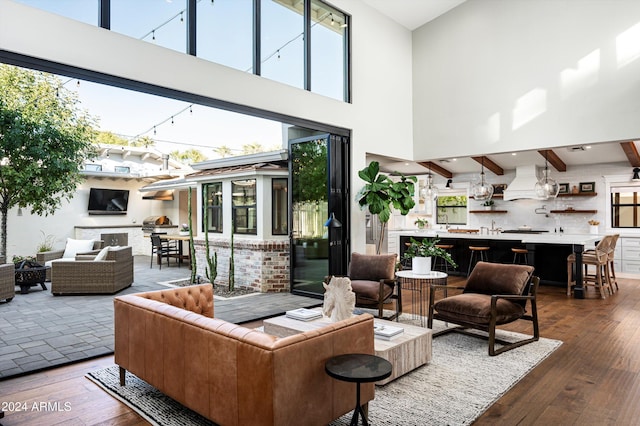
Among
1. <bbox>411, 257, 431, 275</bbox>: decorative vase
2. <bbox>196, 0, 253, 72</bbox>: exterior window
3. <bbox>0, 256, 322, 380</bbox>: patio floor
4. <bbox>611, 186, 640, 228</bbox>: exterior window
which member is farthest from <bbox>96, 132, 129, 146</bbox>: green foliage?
<bbox>611, 186, 640, 228</bbox>: exterior window

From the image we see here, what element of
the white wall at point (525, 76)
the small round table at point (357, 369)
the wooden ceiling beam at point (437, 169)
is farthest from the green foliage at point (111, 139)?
the small round table at point (357, 369)

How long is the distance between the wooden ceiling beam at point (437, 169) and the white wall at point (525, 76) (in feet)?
6.11

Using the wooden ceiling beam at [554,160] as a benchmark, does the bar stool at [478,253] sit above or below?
below

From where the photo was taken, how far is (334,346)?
2.45 m

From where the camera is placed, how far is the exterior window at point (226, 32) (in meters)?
4.97

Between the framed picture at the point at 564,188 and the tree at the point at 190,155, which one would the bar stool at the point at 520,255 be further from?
the tree at the point at 190,155

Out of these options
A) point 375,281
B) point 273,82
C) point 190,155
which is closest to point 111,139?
point 190,155

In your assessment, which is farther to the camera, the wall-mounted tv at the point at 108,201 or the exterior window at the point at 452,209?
the wall-mounted tv at the point at 108,201

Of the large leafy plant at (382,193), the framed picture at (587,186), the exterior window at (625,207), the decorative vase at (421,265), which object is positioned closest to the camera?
the decorative vase at (421,265)

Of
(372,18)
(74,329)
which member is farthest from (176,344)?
(372,18)

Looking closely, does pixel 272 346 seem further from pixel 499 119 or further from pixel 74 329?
pixel 499 119

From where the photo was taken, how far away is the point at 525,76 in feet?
24.2

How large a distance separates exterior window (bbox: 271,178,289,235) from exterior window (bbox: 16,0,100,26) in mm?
4193

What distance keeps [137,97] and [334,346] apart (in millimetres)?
13877
